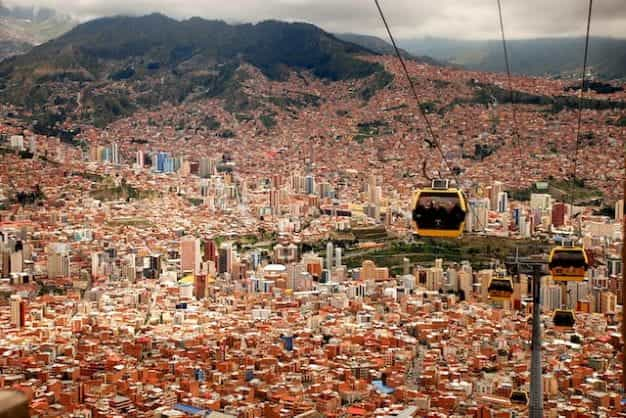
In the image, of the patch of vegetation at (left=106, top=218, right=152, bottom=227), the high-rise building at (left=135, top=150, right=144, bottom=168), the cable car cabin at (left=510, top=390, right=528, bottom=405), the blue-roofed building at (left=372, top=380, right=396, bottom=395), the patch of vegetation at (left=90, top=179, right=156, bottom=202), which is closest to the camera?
the cable car cabin at (left=510, top=390, right=528, bottom=405)

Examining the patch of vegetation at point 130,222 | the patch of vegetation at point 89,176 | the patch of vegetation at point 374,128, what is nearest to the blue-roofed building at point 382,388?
the patch of vegetation at point 130,222

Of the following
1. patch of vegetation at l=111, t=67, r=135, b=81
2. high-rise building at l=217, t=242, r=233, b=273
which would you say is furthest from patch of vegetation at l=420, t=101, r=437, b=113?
patch of vegetation at l=111, t=67, r=135, b=81

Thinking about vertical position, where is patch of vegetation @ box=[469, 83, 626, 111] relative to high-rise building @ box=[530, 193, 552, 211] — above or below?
above

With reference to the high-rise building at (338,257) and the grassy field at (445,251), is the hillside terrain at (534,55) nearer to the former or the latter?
the grassy field at (445,251)

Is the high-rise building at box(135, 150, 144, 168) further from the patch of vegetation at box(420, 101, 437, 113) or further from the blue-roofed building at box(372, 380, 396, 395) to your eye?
the blue-roofed building at box(372, 380, 396, 395)

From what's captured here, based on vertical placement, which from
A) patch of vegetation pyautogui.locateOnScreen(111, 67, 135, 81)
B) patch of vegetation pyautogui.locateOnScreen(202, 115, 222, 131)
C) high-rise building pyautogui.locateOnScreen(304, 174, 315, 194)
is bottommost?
high-rise building pyautogui.locateOnScreen(304, 174, 315, 194)

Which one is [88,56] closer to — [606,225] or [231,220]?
[231,220]
